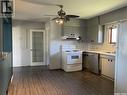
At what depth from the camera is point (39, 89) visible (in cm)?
401

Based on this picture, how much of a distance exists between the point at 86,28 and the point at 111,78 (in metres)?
3.16

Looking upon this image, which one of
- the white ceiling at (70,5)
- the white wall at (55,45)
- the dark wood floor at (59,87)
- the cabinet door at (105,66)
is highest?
the white ceiling at (70,5)

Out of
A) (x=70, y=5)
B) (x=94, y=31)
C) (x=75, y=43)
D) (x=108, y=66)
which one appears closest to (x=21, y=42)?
(x=75, y=43)

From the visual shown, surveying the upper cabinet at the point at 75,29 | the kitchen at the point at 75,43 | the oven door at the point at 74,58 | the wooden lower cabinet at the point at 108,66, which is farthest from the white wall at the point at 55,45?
the wooden lower cabinet at the point at 108,66

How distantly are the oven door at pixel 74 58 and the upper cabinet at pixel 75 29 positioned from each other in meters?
1.02

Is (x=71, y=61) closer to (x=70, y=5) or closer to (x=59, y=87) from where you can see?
(x=59, y=87)

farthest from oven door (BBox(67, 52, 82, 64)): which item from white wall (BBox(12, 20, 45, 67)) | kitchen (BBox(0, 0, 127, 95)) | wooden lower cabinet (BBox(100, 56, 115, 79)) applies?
white wall (BBox(12, 20, 45, 67))

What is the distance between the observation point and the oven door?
6291mm

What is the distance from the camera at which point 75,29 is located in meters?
7.01

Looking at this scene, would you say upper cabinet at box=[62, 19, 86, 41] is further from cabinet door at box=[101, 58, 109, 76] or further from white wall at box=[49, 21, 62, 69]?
cabinet door at box=[101, 58, 109, 76]

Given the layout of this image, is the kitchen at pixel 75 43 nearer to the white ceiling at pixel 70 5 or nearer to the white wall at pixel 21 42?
the white wall at pixel 21 42

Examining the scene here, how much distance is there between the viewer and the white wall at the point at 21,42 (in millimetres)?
7312

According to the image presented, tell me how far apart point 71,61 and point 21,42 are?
2.98 metres

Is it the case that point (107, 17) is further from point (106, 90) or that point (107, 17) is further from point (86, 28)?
point (106, 90)
